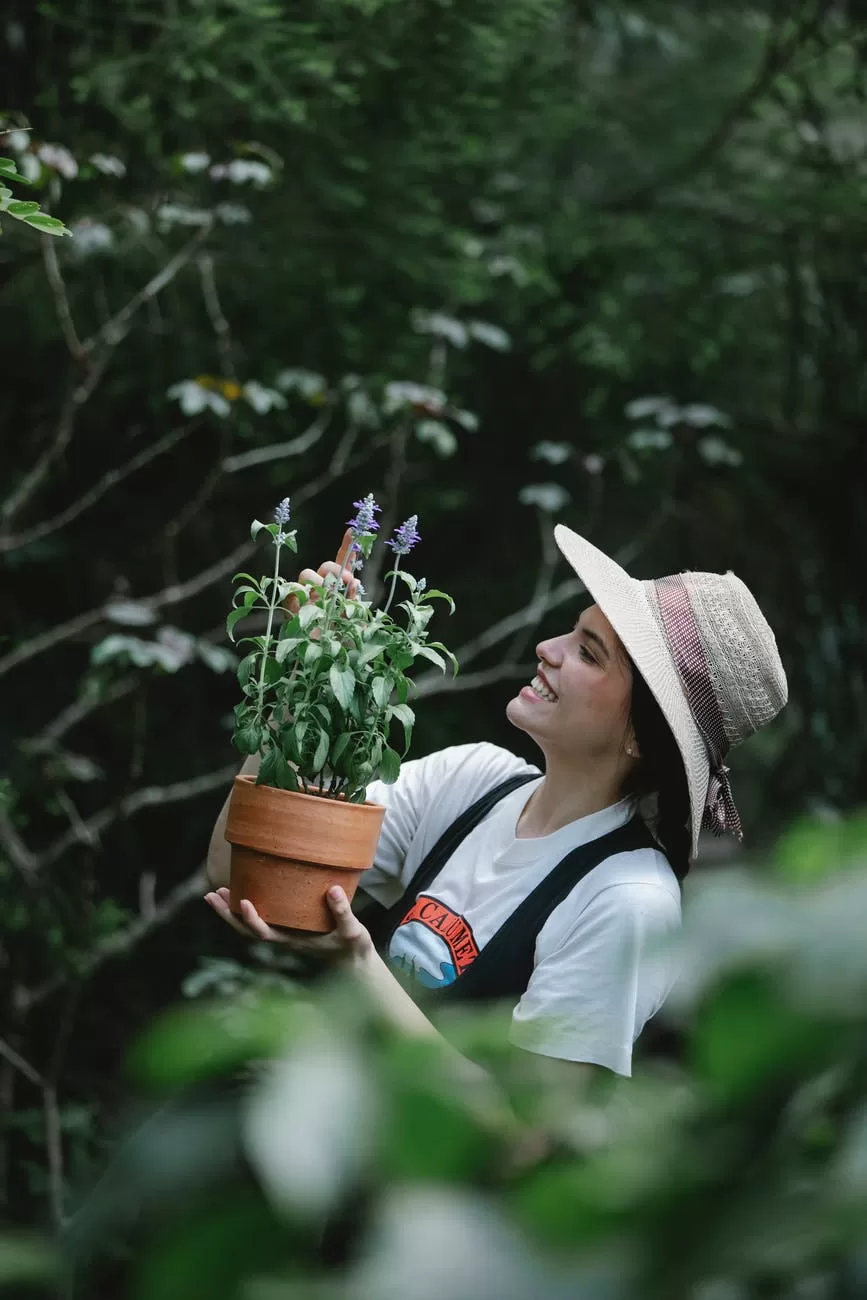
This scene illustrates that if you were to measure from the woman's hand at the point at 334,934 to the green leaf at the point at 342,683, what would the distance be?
27cm

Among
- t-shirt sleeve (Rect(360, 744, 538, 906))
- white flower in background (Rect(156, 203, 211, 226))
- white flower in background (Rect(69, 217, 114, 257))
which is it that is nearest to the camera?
t-shirt sleeve (Rect(360, 744, 538, 906))

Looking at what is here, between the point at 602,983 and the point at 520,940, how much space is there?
15 cm

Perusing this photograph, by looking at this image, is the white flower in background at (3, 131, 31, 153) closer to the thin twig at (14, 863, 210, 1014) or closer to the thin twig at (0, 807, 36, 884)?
the thin twig at (0, 807, 36, 884)

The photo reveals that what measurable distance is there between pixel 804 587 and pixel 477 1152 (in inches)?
179

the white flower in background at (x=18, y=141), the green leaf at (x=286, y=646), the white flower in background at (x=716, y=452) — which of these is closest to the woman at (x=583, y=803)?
the green leaf at (x=286, y=646)

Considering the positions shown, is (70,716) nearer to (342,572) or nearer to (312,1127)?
(342,572)

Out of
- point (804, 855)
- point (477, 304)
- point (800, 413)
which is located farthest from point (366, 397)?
point (804, 855)

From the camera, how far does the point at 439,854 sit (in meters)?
2.18

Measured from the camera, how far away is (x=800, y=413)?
4.80 m

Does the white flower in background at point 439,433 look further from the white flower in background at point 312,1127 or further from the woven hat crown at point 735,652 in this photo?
the white flower in background at point 312,1127

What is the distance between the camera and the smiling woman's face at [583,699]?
81.8 inches

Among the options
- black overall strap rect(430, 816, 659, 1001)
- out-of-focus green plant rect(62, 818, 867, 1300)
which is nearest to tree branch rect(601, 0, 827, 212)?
black overall strap rect(430, 816, 659, 1001)

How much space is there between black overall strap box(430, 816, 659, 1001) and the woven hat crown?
11.2 inches

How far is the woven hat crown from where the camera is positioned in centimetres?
213
